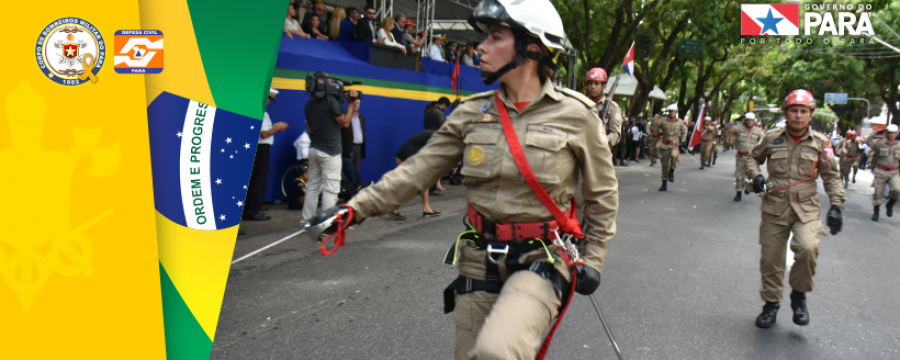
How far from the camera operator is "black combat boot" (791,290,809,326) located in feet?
16.2

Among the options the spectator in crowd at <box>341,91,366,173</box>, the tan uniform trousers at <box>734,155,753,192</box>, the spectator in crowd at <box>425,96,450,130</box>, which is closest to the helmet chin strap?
the spectator in crowd at <box>341,91,366,173</box>

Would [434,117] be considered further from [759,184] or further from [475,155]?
[475,155]

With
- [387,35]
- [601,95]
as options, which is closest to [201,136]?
[601,95]

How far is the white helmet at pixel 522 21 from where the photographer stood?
2.27 metres

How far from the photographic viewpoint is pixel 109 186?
1.98 m

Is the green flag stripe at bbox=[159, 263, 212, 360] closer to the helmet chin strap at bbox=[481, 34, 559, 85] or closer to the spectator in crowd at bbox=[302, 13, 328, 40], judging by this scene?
the helmet chin strap at bbox=[481, 34, 559, 85]

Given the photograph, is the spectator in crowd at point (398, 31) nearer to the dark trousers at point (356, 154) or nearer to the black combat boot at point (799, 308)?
the dark trousers at point (356, 154)

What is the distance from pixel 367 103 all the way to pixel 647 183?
7589mm

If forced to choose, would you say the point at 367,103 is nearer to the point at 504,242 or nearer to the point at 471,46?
the point at 471,46

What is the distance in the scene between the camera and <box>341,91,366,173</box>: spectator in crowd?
29.1 feet

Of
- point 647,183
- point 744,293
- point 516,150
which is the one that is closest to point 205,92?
point 516,150

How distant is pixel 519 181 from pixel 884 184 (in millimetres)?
12371

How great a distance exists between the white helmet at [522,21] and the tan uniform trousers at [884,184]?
11.5 metres

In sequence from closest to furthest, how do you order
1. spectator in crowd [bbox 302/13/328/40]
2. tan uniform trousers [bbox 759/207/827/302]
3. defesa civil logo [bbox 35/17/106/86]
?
defesa civil logo [bbox 35/17/106/86], tan uniform trousers [bbox 759/207/827/302], spectator in crowd [bbox 302/13/328/40]
